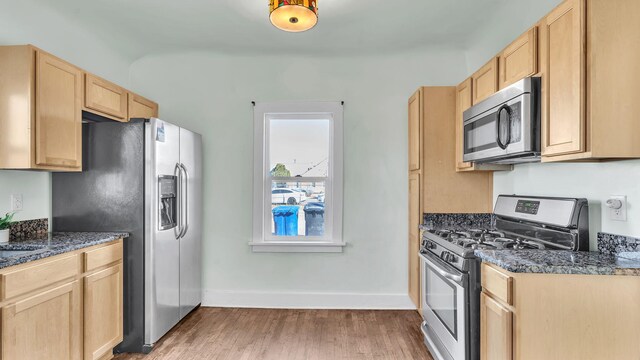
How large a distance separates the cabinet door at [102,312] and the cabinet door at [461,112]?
279cm

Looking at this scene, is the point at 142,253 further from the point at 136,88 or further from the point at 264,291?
the point at 136,88

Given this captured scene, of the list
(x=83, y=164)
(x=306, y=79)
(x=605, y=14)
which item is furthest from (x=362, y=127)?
(x=83, y=164)

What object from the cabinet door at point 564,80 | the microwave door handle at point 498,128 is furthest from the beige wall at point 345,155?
the cabinet door at point 564,80

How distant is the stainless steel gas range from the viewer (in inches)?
78.6

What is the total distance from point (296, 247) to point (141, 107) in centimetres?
204

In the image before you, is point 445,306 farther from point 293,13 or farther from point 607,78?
point 293,13

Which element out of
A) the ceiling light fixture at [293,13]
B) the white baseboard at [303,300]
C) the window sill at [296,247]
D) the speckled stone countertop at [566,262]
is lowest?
the white baseboard at [303,300]

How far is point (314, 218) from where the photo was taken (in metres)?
3.73

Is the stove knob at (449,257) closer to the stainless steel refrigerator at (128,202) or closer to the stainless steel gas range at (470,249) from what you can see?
the stainless steel gas range at (470,249)

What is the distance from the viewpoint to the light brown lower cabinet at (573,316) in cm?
154

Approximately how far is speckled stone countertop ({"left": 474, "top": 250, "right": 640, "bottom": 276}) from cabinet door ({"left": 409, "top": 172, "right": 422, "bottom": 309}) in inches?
50.7

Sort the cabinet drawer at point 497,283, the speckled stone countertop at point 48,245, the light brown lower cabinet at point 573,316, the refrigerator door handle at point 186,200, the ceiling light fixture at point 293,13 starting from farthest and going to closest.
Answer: the refrigerator door handle at point 186,200 → the ceiling light fixture at point 293,13 → the speckled stone countertop at point 48,245 → the cabinet drawer at point 497,283 → the light brown lower cabinet at point 573,316

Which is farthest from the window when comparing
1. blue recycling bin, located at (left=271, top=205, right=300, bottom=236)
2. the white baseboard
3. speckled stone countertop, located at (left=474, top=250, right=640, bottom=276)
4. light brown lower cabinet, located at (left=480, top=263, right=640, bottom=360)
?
light brown lower cabinet, located at (left=480, top=263, right=640, bottom=360)

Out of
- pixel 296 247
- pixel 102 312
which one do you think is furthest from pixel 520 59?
pixel 102 312
